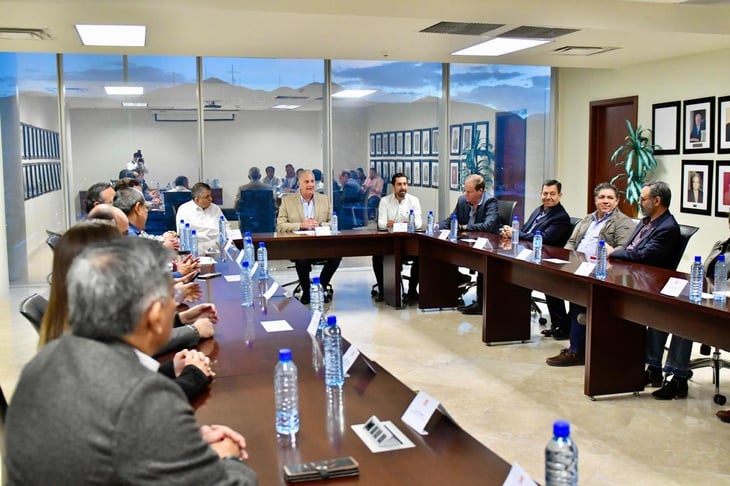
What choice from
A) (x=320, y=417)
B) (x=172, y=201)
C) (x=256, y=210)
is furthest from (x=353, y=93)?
(x=320, y=417)

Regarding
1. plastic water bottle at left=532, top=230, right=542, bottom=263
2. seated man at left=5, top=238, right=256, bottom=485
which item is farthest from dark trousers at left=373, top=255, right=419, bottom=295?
seated man at left=5, top=238, right=256, bottom=485

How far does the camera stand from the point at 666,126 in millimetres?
7910

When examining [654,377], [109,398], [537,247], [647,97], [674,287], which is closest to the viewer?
[109,398]

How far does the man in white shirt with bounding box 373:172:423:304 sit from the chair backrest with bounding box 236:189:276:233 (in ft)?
6.32

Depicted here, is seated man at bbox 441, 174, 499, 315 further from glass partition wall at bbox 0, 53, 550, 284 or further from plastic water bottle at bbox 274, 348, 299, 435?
plastic water bottle at bbox 274, 348, 299, 435

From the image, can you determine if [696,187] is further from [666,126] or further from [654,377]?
[654,377]

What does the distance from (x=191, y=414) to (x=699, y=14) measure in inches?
252

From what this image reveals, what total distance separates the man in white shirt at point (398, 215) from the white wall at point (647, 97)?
296 cm

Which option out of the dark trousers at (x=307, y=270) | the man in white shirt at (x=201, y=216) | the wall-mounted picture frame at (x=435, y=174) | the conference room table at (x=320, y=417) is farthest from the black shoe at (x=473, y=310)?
the conference room table at (x=320, y=417)

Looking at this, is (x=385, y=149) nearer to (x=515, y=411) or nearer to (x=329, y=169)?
(x=329, y=169)

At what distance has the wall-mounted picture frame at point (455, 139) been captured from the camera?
9.09 metres

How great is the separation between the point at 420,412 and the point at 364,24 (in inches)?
186

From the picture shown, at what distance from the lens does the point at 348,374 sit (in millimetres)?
2396

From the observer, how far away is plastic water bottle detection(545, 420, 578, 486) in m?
1.40
